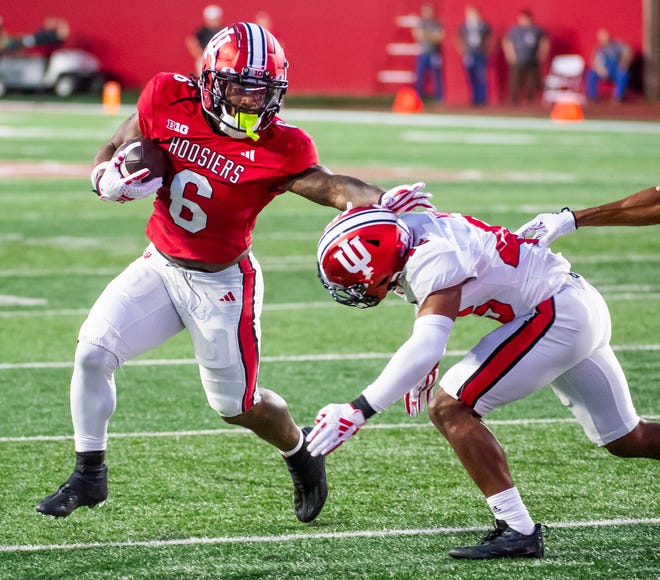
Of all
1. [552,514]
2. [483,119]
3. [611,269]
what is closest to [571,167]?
[611,269]

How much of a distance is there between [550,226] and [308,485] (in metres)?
1.32

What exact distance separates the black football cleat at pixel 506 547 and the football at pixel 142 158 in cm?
173

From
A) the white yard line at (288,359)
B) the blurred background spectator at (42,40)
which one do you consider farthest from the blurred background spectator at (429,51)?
the white yard line at (288,359)

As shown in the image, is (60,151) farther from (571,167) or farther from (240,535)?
(240,535)

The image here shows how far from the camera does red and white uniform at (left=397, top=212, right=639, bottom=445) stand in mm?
4293

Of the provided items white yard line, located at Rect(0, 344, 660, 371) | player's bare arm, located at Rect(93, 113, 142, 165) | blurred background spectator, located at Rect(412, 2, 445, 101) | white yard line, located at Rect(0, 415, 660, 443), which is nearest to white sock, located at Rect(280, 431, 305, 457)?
white yard line, located at Rect(0, 415, 660, 443)

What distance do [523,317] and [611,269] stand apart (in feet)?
19.9

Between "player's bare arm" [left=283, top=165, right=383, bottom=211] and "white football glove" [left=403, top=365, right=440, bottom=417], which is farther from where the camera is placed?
"player's bare arm" [left=283, top=165, right=383, bottom=211]

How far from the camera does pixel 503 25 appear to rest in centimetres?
2964

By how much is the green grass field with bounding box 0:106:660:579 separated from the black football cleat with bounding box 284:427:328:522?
0.05 meters

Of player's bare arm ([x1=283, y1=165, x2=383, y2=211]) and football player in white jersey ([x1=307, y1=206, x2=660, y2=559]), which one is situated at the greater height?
player's bare arm ([x1=283, y1=165, x2=383, y2=211])

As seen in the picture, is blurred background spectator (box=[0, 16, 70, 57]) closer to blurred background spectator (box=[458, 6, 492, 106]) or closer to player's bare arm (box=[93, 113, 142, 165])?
blurred background spectator (box=[458, 6, 492, 106])

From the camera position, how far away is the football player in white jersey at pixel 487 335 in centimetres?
412

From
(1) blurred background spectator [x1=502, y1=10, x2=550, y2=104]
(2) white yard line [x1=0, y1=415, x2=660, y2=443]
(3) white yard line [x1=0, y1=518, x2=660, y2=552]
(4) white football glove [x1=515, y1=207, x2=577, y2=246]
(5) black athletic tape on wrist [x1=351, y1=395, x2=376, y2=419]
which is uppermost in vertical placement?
(4) white football glove [x1=515, y1=207, x2=577, y2=246]
